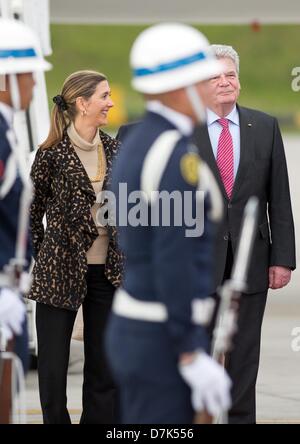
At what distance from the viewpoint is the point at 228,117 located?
6.68 meters

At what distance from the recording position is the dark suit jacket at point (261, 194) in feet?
21.5

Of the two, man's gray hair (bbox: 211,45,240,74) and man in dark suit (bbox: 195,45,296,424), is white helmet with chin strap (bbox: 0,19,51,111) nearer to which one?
man in dark suit (bbox: 195,45,296,424)

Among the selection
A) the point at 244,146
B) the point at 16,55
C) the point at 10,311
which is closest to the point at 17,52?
the point at 16,55

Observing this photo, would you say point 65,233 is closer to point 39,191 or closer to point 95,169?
point 39,191

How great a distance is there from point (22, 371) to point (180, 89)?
1192 mm

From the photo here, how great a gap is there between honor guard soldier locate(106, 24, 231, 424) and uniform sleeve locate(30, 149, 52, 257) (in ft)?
7.51

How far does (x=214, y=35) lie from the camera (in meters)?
52.5

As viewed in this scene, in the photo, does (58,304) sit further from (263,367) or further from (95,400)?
(263,367)

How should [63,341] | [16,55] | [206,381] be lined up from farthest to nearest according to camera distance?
[63,341]
[16,55]
[206,381]

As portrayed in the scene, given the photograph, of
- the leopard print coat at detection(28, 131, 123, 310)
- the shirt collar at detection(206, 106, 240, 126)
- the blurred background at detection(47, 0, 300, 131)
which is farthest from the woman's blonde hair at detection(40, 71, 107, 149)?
the blurred background at detection(47, 0, 300, 131)

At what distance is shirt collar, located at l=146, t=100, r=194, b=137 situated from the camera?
4.20m

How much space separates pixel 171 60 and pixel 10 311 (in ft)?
3.26
